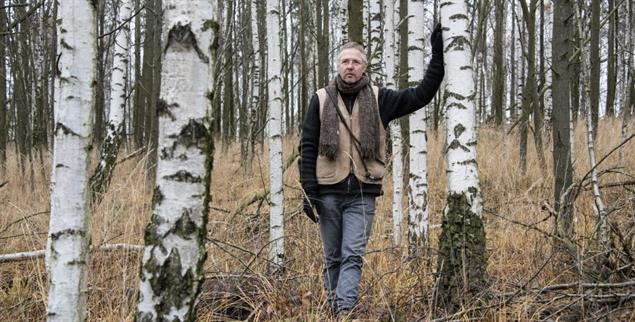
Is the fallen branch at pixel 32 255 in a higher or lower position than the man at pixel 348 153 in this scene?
lower

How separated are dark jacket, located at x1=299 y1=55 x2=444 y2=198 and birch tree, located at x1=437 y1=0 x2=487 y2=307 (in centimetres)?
21

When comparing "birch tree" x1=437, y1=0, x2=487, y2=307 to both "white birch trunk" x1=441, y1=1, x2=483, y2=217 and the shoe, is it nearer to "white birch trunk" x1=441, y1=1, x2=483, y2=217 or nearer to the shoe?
"white birch trunk" x1=441, y1=1, x2=483, y2=217

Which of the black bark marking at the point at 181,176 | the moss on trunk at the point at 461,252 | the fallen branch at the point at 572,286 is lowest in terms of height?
the fallen branch at the point at 572,286

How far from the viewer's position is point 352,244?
11.1 ft

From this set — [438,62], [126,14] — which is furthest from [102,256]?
[126,14]

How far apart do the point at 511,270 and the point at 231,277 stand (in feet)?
7.18

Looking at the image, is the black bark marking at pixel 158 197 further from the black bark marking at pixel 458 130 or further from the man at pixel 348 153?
the black bark marking at pixel 458 130

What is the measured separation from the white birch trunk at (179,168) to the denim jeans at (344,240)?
5.41ft

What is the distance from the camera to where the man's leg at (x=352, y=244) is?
3.30 meters

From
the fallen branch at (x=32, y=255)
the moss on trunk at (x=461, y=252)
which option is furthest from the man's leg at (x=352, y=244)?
the fallen branch at (x=32, y=255)

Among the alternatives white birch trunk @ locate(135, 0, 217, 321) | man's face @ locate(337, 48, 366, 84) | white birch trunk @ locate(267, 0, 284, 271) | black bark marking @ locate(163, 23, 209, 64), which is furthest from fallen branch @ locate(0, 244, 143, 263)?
black bark marking @ locate(163, 23, 209, 64)

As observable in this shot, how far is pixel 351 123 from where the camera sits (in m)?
3.48

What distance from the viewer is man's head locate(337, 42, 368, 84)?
341cm

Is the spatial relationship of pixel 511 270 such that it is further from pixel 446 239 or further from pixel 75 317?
pixel 75 317
